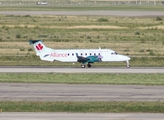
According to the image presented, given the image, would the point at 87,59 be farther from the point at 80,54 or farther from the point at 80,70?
the point at 80,70

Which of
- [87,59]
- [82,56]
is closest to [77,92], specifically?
[87,59]

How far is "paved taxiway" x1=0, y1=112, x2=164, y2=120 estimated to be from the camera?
101 feet

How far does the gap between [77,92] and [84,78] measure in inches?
372

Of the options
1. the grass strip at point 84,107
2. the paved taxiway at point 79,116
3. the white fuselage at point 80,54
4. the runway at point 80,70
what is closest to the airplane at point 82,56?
the white fuselage at point 80,54

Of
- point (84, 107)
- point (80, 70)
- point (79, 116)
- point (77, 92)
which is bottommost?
point (80, 70)

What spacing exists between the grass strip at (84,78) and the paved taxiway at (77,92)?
83.5 inches

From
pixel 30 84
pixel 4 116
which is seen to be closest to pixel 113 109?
pixel 4 116

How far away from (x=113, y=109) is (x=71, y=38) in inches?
2272

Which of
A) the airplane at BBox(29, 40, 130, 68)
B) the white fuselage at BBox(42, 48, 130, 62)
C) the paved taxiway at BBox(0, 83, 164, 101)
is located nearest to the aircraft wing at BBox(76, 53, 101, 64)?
the airplane at BBox(29, 40, 130, 68)

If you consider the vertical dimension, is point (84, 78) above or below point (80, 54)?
below

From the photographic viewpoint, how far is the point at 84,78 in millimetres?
51531

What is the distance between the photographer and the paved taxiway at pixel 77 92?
1535 inches

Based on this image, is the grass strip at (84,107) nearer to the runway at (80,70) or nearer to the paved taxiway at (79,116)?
the paved taxiway at (79,116)

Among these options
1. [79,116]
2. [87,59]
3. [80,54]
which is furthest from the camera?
[80,54]
